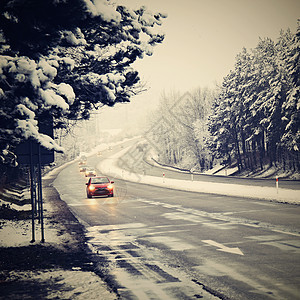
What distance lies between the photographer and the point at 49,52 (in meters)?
9.59

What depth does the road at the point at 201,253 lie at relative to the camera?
690cm

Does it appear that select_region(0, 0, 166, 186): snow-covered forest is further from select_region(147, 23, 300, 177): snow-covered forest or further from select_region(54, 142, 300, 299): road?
select_region(147, 23, 300, 177): snow-covered forest

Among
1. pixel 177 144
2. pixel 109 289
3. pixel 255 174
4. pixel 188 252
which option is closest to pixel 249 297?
pixel 109 289

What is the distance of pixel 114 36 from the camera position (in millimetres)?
11195

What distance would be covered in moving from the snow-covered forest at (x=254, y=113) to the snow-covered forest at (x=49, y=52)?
4068cm

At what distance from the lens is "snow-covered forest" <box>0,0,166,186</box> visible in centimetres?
811

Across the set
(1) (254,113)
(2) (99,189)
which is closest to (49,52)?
(2) (99,189)

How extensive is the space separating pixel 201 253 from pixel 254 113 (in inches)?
2081

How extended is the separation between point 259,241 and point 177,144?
3761 inches

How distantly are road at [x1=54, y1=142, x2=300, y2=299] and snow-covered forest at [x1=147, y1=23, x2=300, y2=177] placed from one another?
35624 mm

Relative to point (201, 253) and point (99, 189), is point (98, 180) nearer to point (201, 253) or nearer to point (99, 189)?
point (99, 189)

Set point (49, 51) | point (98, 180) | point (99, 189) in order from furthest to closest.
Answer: point (98, 180), point (99, 189), point (49, 51)

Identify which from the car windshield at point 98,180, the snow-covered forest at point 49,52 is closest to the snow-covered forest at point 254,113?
the car windshield at point 98,180

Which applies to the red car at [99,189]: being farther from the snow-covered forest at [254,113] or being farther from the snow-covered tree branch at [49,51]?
the snow-covered forest at [254,113]
